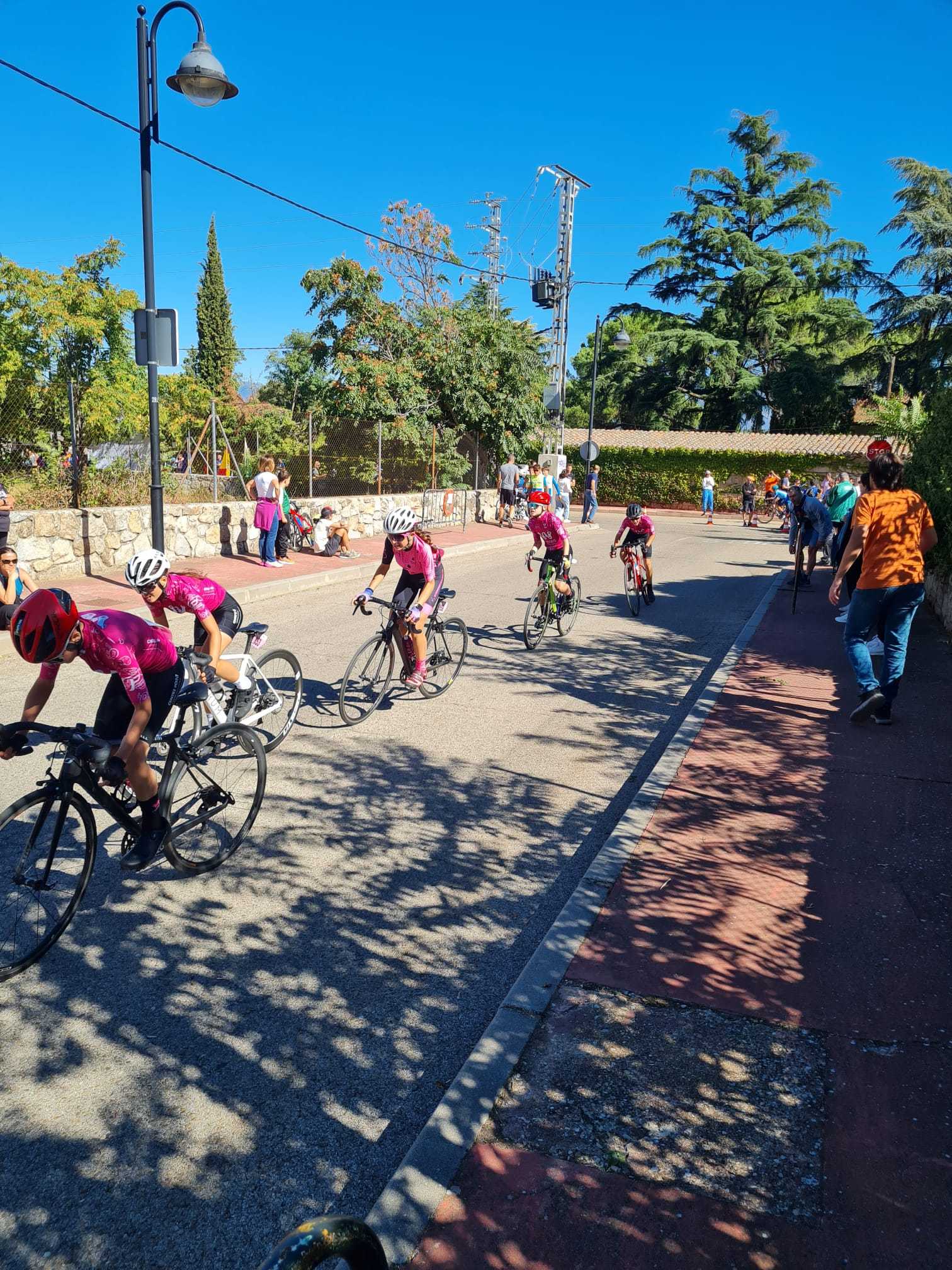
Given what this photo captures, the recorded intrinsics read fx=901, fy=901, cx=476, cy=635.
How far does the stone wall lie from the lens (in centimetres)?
1269

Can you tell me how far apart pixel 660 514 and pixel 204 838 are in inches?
1534

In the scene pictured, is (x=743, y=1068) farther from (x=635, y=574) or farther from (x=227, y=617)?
(x=635, y=574)

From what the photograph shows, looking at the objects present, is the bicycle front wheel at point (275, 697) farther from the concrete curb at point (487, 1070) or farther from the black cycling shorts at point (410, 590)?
the concrete curb at point (487, 1070)

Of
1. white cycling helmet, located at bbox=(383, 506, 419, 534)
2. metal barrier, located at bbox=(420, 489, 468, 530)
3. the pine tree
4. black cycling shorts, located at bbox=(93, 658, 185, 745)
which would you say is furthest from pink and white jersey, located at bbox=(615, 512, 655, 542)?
the pine tree

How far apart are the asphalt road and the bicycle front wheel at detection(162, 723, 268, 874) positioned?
0.13 m

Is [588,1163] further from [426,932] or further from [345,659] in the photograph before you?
[345,659]

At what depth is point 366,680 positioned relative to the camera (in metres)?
8.00

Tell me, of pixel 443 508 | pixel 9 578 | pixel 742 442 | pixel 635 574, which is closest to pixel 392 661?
pixel 9 578

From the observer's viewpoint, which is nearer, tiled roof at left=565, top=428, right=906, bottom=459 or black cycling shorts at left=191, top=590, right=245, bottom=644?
black cycling shorts at left=191, top=590, right=245, bottom=644

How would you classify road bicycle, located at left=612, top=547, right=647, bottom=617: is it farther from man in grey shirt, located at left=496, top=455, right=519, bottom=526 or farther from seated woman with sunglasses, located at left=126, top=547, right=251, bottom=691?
man in grey shirt, located at left=496, top=455, right=519, bottom=526

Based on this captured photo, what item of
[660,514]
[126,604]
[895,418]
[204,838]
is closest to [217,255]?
[660,514]

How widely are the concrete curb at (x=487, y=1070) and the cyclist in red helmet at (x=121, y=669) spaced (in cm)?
194

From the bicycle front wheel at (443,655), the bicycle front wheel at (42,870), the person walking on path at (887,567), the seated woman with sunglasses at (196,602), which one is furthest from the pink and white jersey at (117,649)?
the person walking on path at (887,567)

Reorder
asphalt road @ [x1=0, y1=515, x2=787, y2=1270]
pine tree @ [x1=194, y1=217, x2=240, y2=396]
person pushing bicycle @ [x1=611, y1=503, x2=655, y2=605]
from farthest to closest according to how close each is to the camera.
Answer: pine tree @ [x1=194, y1=217, x2=240, y2=396] → person pushing bicycle @ [x1=611, y1=503, x2=655, y2=605] → asphalt road @ [x1=0, y1=515, x2=787, y2=1270]
